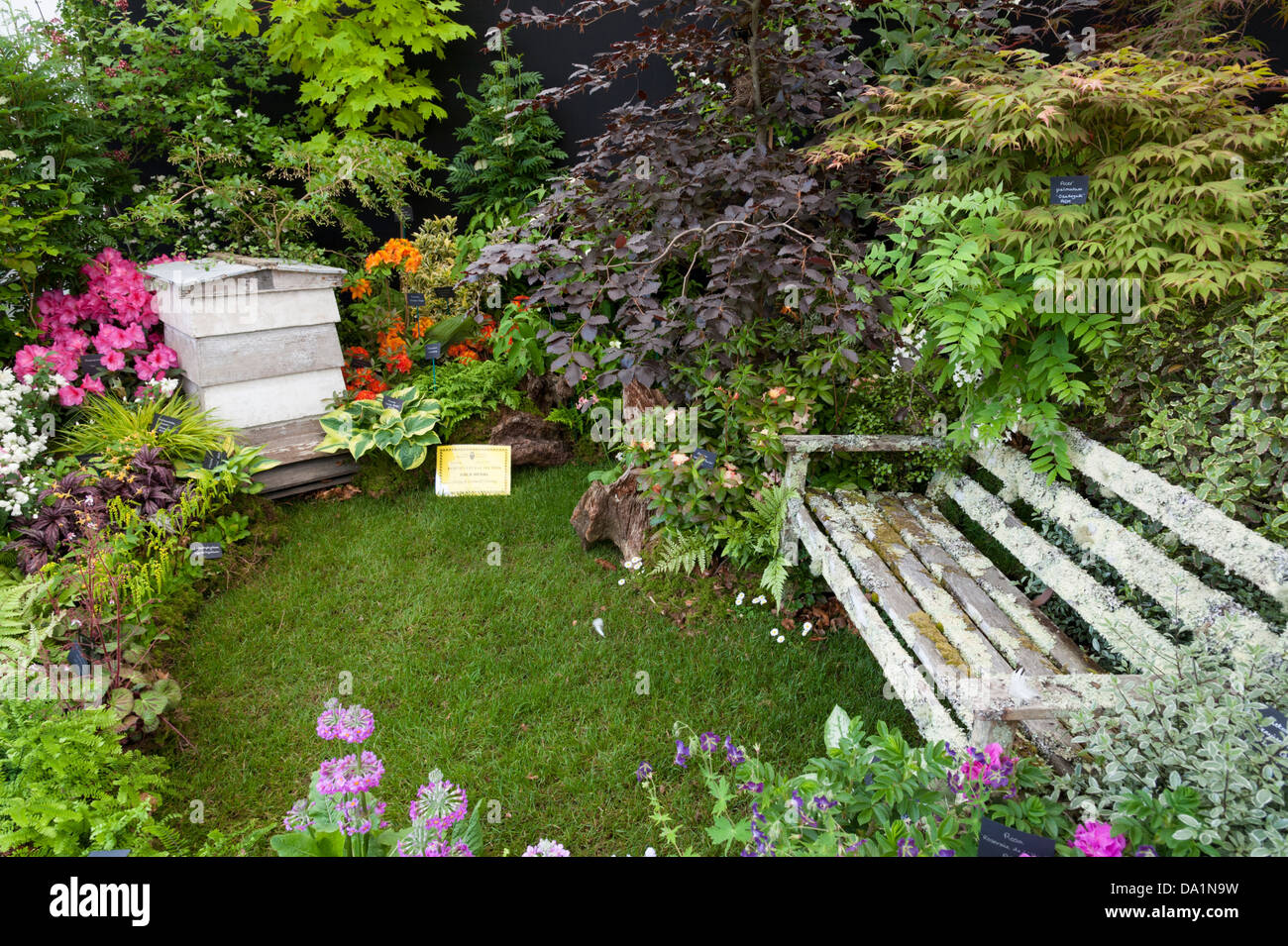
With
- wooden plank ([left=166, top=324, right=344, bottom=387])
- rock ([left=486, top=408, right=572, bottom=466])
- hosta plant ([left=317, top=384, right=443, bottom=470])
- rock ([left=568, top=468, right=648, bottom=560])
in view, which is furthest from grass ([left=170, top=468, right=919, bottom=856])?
wooden plank ([left=166, top=324, right=344, bottom=387])

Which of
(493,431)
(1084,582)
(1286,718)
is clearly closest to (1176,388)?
(1084,582)

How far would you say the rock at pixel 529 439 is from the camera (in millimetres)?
4830

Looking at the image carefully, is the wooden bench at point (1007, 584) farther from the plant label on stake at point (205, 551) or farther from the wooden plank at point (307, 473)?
the wooden plank at point (307, 473)

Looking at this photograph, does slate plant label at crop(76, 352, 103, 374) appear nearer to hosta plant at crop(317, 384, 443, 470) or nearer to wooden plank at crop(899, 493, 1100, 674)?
hosta plant at crop(317, 384, 443, 470)

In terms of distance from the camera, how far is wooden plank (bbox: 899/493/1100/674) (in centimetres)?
251

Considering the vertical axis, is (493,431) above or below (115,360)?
below

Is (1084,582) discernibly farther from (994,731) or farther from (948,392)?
(948,392)

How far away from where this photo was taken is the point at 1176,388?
102 inches

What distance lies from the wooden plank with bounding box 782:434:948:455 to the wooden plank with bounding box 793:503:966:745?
27 cm

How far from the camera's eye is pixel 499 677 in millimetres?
3238

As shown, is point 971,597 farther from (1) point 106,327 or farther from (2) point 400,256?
(1) point 106,327

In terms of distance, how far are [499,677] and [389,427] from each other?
1.95 meters

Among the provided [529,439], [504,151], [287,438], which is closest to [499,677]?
[529,439]
